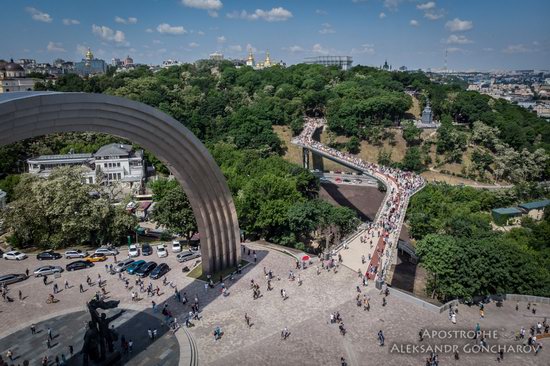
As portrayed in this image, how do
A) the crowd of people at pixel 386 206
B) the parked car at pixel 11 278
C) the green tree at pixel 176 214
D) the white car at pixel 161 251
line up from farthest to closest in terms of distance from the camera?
the green tree at pixel 176 214, the white car at pixel 161 251, the crowd of people at pixel 386 206, the parked car at pixel 11 278

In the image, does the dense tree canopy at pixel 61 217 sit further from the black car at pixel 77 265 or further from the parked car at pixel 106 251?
the black car at pixel 77 265

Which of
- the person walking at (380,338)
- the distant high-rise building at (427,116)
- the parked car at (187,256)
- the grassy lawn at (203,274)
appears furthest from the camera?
the distant high-rise building at (427,116)

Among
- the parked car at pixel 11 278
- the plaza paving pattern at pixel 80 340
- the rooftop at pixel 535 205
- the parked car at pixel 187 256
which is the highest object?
the parked car at pixel 11 278

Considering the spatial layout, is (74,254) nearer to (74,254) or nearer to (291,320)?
(74,254)

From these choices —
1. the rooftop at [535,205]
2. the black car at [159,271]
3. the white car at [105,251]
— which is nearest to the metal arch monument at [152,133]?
the black car at [159,271]

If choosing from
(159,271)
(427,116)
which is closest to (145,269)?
(159,271)

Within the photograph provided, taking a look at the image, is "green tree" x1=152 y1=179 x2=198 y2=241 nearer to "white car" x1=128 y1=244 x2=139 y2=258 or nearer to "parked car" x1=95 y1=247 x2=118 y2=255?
"white car" x1=128 y1=244 x2=139 y2=258

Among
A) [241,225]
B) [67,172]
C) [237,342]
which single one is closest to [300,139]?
[241,225]

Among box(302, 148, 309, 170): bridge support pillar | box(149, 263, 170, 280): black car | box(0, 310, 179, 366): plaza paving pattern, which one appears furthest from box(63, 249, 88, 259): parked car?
box(302, 148, 309, 170): bridge support pillar
